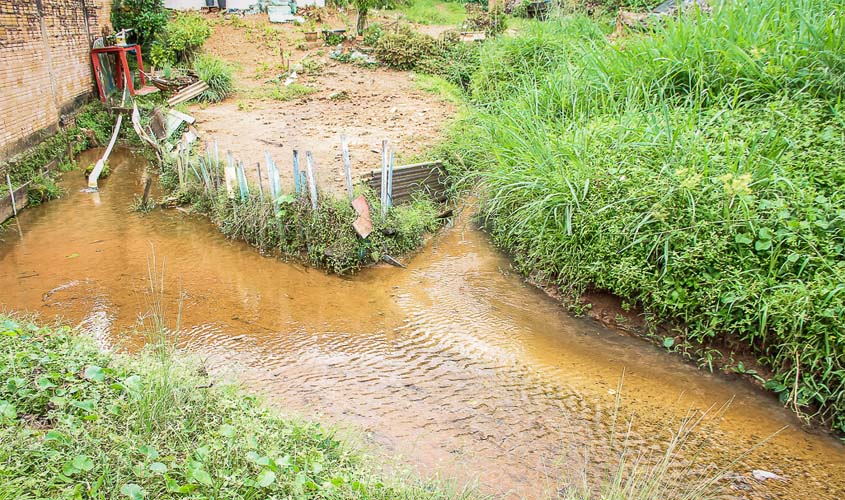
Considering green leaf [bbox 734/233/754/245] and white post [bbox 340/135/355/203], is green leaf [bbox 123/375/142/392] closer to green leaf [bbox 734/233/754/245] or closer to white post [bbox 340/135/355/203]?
white post [bbox 340/135/355/203]

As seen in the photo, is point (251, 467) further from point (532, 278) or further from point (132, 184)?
point (132, 184)

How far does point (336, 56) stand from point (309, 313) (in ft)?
32.7

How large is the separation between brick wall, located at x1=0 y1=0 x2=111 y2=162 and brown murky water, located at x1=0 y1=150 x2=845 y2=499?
2.30m

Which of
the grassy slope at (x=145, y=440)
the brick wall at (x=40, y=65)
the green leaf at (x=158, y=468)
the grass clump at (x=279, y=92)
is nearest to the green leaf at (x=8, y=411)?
the grassy slope at (x=145, y=440)

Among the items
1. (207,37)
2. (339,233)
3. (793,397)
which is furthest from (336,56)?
(793,397)

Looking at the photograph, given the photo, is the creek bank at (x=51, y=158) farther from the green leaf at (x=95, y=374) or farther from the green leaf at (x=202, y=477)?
the green leaf at (x=202, y=477)

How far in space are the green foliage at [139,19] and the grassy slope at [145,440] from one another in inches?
471

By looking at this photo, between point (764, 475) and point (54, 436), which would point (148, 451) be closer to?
point (54, 436)

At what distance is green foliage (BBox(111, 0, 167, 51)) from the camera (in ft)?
43.1

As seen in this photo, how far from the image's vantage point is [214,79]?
12.0 m

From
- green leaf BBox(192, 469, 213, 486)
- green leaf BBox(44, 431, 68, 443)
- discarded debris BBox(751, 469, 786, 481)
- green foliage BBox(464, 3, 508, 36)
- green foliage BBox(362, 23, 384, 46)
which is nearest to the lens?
green leaf BBox(192, 469, 213, 486)

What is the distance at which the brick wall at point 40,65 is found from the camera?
27.2ft

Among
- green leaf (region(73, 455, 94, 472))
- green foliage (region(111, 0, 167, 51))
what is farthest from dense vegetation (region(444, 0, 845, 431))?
green foliage (region(111, 0, 167, 51))

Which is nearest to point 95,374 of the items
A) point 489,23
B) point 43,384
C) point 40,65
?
point 43,384
